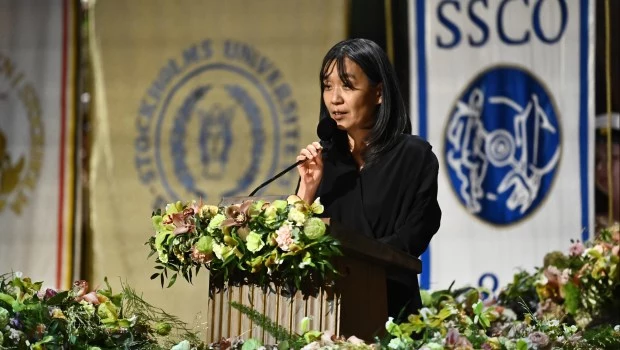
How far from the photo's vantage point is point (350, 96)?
2.29 m

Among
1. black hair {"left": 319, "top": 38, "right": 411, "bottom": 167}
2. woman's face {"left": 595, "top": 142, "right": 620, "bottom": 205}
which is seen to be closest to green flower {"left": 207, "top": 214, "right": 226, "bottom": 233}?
black hair {"left": 319, "top": 38, "right": 411, "bottom": 167}

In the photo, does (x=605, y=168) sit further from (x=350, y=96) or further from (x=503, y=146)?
(x=350, y=96)

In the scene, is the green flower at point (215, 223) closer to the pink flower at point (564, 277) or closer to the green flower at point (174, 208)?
the green flower at point (174, 208)

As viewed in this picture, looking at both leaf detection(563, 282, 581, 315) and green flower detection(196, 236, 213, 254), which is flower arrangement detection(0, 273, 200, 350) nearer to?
green flower detection(196, 236, 213, 254)

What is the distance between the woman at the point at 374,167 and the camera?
2.26 metres

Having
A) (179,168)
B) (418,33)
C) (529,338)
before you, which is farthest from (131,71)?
(529,338)

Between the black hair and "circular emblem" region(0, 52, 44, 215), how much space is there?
3867 mm

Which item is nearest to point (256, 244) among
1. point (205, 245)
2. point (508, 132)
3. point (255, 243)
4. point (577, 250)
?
point (255, 243)

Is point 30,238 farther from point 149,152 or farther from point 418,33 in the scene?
point 418,33

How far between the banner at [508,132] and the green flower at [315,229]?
3698mm

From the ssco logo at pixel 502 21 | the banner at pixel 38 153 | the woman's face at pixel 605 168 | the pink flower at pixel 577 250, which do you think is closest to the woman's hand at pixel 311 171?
the pink flower at pixel 577 250

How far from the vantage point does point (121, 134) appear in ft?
19.5

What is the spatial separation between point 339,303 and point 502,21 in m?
3.92

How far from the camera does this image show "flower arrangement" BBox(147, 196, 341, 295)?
74.4 inches
